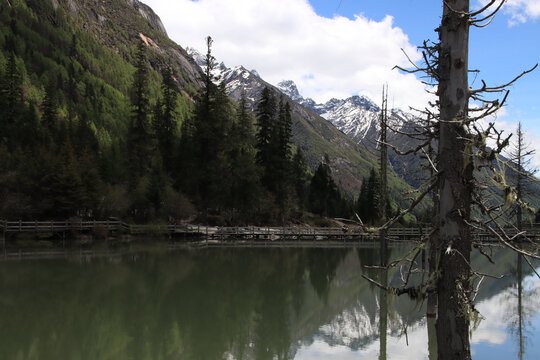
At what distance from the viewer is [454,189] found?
157 inches

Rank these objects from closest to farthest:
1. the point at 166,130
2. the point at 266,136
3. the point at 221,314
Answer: the point at 221,314
the point at 166,130
the point at 266,136

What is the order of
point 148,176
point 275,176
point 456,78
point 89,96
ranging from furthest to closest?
point 89,96 < point 275,176 < point 148,176 < point 456,78

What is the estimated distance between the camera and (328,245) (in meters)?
40.0

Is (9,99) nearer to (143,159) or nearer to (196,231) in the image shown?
(143,159)

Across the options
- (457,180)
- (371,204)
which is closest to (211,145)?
(371,204)

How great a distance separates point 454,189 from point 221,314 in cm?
1176

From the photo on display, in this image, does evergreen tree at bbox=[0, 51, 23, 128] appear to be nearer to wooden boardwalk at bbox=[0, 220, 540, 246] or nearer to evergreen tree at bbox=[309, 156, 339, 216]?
wooden boardwalk at bbox=[0, 220, 540, 246]

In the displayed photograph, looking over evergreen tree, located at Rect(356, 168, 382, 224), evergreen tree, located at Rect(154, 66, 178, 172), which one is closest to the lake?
evergreen tree, located at Rect(154, 66, 178, 172)

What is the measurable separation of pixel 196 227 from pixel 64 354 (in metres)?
32.2

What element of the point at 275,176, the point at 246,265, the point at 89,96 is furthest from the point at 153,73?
the point at 246,265

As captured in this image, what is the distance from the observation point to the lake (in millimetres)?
11023

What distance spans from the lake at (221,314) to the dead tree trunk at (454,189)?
5.33 feet

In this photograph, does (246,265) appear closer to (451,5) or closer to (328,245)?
(328,245)

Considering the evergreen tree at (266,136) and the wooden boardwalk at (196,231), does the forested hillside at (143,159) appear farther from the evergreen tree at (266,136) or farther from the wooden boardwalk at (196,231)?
the wooden boardwalk at (196,231)
